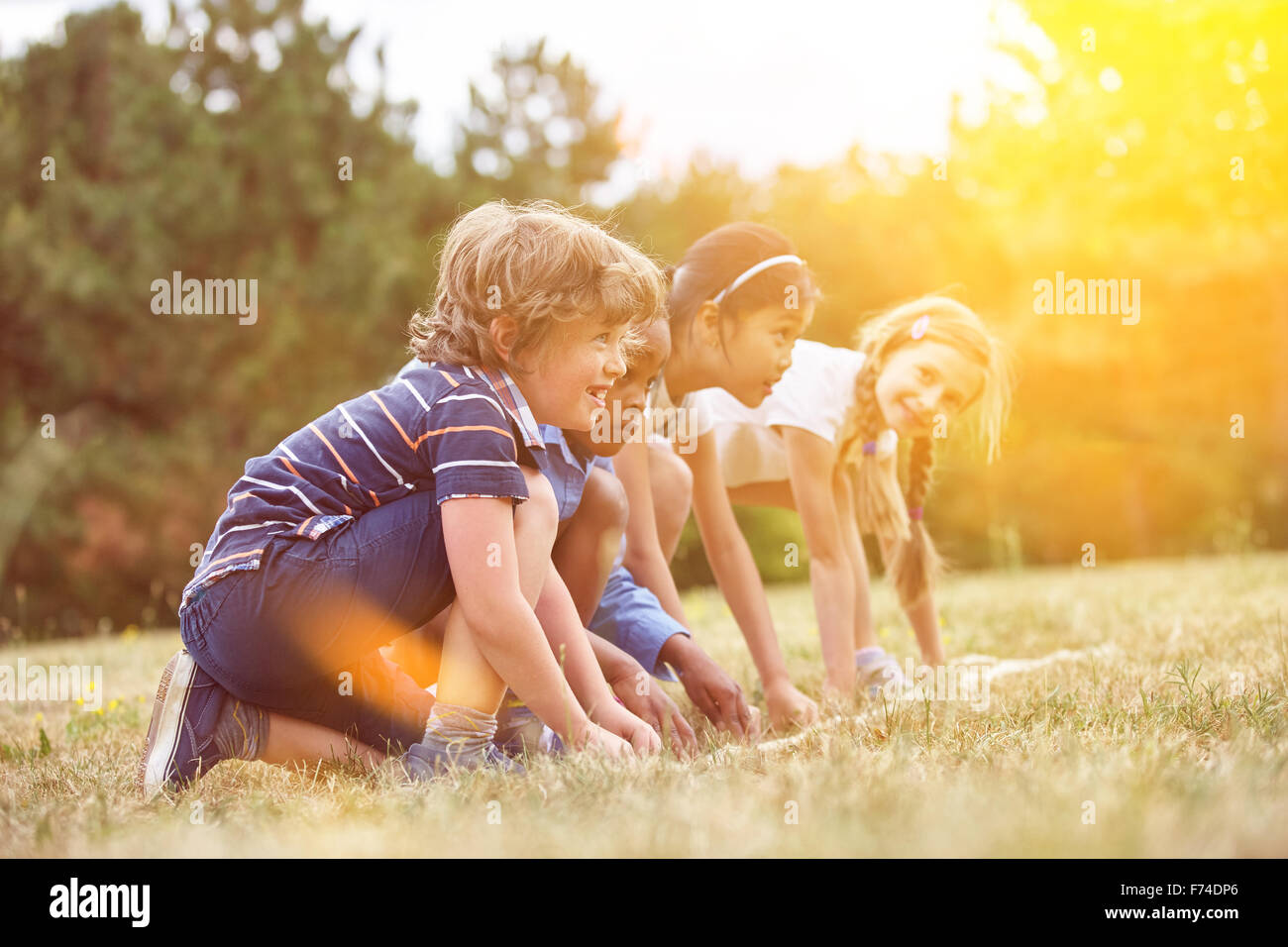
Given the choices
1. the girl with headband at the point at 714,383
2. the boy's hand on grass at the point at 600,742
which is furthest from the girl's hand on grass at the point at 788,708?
the boy's hand on grass at the point at 600,742

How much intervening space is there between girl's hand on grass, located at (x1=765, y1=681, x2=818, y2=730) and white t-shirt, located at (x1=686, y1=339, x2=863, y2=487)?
883mm

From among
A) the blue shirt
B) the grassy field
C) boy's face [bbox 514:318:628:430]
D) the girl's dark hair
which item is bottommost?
the grassy field

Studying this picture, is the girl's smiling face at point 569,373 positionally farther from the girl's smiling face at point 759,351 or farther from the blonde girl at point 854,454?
the blonde girl at point 854,454

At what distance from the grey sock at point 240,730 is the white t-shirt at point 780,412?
64.6 inches

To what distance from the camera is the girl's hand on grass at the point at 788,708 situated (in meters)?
2.72

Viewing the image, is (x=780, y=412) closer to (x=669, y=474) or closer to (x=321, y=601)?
(x=669, y=474)

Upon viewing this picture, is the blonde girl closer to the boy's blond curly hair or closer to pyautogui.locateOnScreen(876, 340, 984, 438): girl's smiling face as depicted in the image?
pyautogui.locateOnScreen(876, 340, 984, 438): girl's smiling face

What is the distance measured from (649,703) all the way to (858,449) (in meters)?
1.65

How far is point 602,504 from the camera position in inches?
104

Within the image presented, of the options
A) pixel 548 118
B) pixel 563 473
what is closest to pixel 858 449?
pixel 563 473

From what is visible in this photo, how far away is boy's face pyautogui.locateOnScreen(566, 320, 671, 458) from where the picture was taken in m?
2.69

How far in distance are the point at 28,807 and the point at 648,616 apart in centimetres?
149

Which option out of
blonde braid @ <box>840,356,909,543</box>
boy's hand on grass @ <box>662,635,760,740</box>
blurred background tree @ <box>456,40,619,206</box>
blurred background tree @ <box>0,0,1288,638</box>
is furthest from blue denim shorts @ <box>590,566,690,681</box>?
blurred background tree @ <box>456,40,619,206</box>
